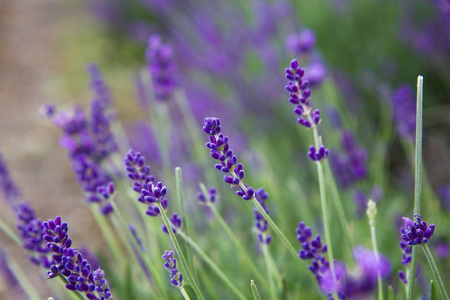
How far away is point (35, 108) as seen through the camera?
14.4 feet

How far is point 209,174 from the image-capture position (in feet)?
6.98

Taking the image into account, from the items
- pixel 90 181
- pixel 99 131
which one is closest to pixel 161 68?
pixel 99 131

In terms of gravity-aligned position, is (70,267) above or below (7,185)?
below

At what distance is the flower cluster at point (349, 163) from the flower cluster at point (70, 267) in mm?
1192

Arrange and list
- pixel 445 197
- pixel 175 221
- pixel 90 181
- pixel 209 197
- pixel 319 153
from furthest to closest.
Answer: pixel 445 197 → pixel 90 181 → pixel 209 197 → pixel 175 221 → pixel 319 153

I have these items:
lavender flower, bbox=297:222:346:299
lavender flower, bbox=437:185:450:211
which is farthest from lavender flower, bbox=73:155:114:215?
lavender flower, bbox=437:185:450:211

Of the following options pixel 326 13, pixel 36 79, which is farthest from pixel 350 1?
pixel 36 79

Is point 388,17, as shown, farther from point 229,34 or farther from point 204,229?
point 204,229

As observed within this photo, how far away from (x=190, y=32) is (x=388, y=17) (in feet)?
5.10

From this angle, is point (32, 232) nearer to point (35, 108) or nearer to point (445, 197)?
point (445, 197)

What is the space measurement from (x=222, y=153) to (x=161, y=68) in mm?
892

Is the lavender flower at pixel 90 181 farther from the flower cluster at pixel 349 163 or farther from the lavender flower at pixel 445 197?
the lavender flower at pixel 445 197

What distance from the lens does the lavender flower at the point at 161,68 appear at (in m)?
1.74

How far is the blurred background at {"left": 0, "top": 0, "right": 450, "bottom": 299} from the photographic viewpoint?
92.3 inches
